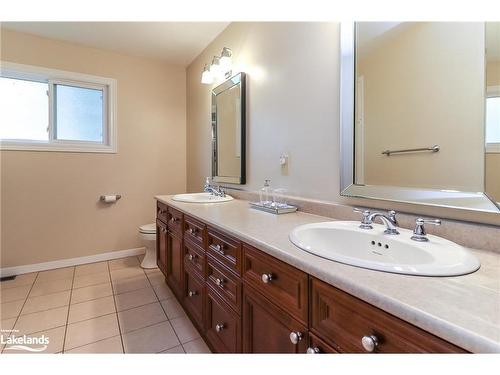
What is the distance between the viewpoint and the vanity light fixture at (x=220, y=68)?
218cm

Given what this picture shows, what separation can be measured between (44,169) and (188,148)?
152cm

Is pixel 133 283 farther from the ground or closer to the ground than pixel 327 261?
closer to the ground

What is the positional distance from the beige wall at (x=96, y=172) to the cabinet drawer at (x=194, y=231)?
5.57 feet

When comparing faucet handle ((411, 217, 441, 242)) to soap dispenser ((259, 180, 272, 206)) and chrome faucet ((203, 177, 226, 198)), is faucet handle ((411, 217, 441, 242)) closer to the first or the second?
soap dispenser ((259, 180, 272, 206))

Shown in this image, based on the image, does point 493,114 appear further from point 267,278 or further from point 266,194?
point 266,194

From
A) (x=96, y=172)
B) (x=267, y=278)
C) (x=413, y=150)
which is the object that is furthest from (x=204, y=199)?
(x=413, y=150)

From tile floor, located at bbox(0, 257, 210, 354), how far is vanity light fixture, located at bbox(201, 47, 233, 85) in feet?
6.60

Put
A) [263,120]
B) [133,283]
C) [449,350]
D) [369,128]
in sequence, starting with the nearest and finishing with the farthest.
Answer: [449,350] < [369,128] < [263,120] < [133,283]

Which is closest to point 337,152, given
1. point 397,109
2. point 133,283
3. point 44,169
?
point 397,109

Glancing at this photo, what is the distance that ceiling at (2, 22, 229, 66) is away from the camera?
227 cm

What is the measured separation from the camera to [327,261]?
703 mm

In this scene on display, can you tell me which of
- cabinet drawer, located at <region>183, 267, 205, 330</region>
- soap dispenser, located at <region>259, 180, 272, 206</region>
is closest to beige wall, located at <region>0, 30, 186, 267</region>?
cabinet drawer, located at <region>183, 267, 205, 330</region>

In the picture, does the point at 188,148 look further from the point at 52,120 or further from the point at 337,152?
the point at 337,152
